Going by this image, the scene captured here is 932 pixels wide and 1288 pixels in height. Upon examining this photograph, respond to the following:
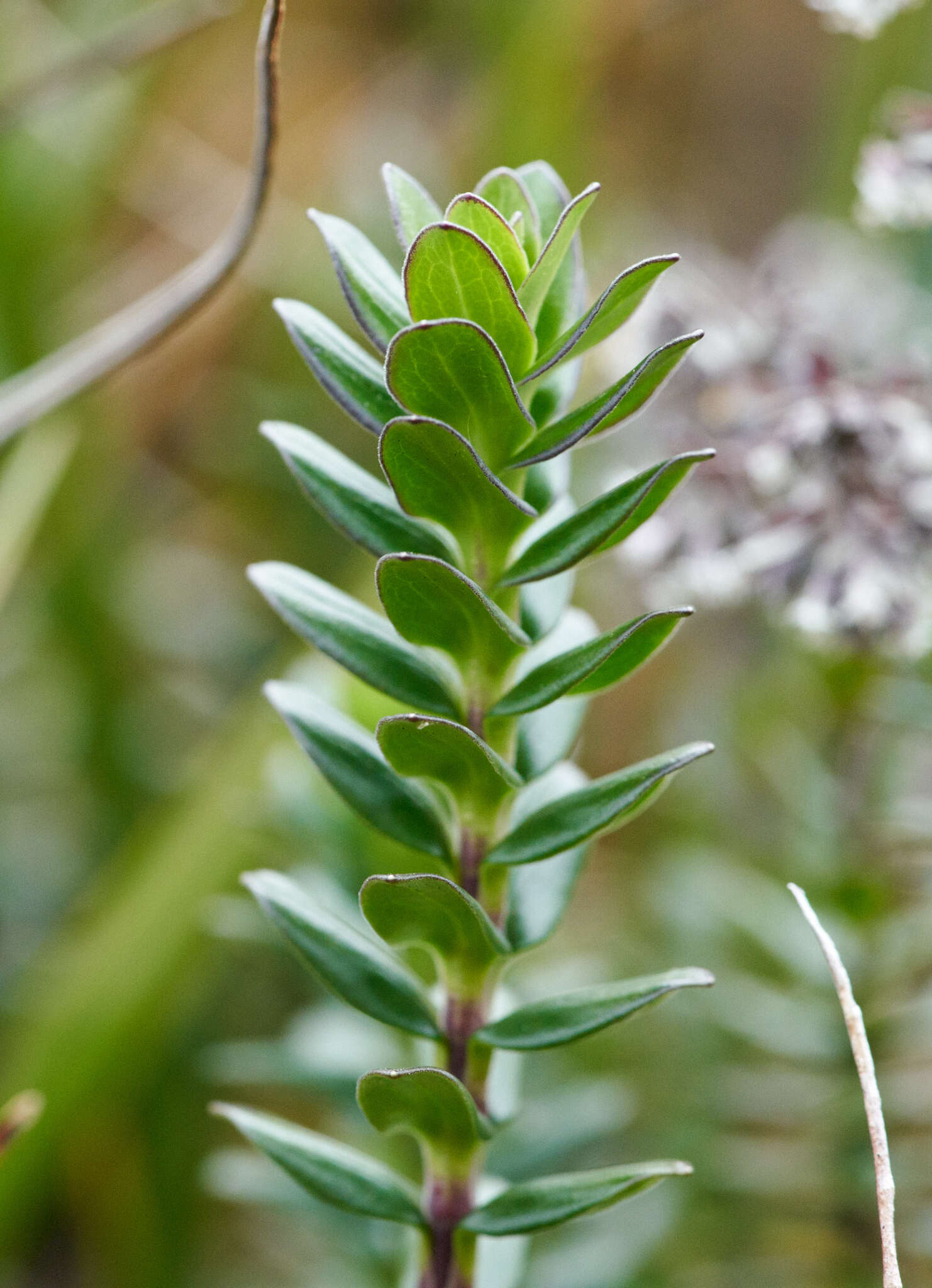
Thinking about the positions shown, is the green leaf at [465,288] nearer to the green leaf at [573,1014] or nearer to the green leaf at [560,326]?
the green leaf at [560,326]

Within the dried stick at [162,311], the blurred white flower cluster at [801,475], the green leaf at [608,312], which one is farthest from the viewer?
the blurred white flower cluster at [801,475]

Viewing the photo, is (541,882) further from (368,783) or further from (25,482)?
(25,482)

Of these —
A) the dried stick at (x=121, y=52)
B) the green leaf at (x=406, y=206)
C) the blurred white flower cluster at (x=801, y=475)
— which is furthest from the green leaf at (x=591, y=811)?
the dried stick at (x=121, y=52)

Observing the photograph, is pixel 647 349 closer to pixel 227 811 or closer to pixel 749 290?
pixel 749 290

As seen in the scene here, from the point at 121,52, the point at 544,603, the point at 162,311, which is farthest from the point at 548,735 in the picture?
the point at 121,52

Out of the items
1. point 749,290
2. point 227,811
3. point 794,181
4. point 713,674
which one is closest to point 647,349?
point 749,290

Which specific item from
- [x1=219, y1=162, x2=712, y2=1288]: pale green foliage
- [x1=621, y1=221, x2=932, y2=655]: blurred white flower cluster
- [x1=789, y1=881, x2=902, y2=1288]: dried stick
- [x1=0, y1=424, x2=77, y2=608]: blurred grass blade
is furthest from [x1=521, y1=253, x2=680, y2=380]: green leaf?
[x1=0, y1=424, x2=77, y2=608]: blurred grass blade

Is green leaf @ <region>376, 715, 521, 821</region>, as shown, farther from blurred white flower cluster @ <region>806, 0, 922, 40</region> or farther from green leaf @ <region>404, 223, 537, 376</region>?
blurred white flower cluster @ <region>806, 0, 922, 40</region>
